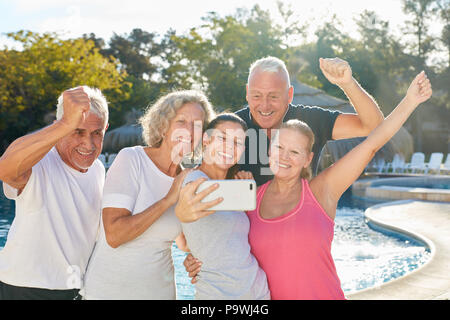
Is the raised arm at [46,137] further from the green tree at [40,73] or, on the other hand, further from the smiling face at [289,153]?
the green tree at [40,73]

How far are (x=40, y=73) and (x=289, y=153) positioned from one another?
26.4 m

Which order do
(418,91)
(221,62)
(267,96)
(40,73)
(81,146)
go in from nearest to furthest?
1. (418,91)
2. (81,146)
3. (267,96)
4. (40,73)
5. (221,62)

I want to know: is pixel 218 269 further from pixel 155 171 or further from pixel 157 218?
pixel 155 171

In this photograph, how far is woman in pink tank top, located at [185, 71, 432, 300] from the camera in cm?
259

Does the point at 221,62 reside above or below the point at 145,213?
above

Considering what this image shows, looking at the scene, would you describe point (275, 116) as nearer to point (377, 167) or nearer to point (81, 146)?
point (81, 146)

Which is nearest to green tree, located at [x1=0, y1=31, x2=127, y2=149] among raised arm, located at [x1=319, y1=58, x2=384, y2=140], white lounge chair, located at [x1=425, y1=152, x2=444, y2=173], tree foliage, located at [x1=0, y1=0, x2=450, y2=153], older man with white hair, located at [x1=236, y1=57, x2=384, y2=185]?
tree foliage, located at [x1=0, y1=0, x2=450, y2=153]

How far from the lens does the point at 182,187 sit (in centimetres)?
236

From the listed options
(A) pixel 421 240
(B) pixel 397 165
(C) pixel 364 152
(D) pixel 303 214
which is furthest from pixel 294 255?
(B) pixel 397 165

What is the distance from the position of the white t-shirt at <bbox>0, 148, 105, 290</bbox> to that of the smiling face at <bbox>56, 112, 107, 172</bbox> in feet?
0.38

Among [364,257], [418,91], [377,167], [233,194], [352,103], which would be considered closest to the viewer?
[233,194]

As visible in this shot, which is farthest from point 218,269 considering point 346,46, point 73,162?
point 346,46

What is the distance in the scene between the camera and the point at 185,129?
8.83ft

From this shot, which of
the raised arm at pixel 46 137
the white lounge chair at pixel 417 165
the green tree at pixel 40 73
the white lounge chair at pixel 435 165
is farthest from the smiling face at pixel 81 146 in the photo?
the green tree at pixel 40 73
